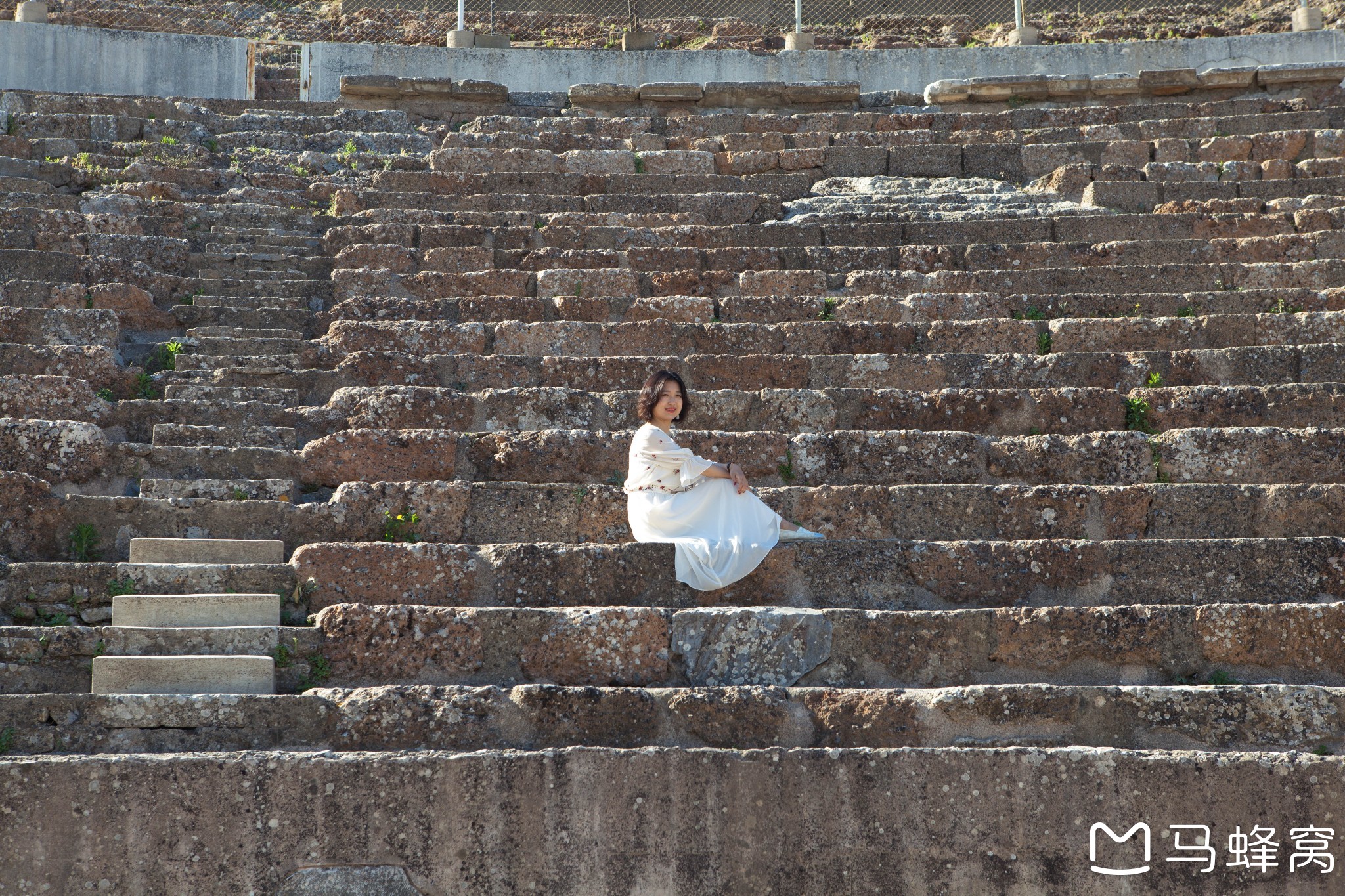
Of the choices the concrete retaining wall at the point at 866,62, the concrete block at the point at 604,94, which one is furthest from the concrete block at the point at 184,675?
the concrete retaining wall at the point at 866,62

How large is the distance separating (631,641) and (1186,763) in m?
1.76

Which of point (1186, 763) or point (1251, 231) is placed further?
point (1251, 231)

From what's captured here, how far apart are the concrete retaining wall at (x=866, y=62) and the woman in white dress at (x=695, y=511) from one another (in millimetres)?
7562

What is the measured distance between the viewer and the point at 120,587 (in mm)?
3979

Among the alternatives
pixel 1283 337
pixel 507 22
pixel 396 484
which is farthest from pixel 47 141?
pixel 507 22

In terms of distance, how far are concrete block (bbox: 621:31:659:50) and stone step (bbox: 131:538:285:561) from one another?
8.86 m

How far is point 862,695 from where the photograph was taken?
143 inches

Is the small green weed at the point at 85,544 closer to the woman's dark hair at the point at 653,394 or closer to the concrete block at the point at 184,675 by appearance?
the concrete block at the point at 184,675

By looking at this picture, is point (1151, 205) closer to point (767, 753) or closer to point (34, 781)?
point (767, 753)

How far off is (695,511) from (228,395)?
2.34 metres

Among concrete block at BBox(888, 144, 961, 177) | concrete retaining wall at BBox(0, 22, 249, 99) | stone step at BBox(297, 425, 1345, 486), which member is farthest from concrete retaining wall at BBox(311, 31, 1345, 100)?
stone step at BBox(297, 425, 1345, 486)

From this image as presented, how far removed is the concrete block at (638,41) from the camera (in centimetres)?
1192

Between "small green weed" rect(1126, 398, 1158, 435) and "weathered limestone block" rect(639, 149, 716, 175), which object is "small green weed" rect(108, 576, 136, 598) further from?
"weathered limestone block" rect(639, 149, 716, 175)

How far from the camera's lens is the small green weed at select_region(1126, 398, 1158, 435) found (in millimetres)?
5188
